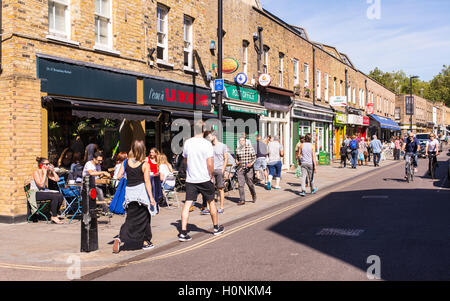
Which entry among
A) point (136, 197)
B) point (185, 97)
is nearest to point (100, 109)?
point (136, 197)

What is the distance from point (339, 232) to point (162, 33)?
9.48m

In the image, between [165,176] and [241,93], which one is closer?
[165,176]

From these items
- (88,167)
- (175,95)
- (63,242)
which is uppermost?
(175,95)

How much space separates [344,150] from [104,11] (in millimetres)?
16738

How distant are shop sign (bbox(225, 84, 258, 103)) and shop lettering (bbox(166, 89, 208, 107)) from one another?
1.65 m

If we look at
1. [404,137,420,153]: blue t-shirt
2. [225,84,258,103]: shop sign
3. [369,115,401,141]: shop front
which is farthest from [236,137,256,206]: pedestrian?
[369,115,401,141]: shop front

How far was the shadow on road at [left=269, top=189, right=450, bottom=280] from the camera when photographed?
578cm

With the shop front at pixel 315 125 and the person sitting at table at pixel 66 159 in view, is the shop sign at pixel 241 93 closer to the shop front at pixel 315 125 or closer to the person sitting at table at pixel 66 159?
the shop front at pixel 315 125

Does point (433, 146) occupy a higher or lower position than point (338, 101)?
lower

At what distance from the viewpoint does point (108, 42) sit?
41.3ft

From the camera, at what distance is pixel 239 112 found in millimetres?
19672

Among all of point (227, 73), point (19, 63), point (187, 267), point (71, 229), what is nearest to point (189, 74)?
point (227, 73)

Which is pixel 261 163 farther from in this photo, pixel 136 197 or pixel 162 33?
pixel 136 197

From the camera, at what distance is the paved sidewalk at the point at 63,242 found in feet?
20.1
